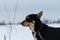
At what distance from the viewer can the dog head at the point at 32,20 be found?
9.21 metres

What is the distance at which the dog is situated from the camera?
8992mm

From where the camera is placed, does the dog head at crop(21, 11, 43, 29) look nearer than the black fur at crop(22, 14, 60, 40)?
No

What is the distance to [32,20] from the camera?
369 inches

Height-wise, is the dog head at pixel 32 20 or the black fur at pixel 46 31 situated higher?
the dog head at pixel 32 20

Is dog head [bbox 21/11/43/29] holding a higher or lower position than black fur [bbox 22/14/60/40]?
higher

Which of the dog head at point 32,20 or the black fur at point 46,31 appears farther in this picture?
the dog head at point 32,20

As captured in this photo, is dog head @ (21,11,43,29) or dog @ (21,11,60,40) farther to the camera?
dog head @ (21,11,43,29)

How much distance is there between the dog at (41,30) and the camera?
29.5 feet

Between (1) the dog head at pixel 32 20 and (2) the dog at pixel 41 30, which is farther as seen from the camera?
(1) the dog head at pixel 32 20

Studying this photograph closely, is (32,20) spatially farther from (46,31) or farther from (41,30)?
(46,31)

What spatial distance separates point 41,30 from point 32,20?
524 mm

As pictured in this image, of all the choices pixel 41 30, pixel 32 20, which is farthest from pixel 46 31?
pixel 32 20

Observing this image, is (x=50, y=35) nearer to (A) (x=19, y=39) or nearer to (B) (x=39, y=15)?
(B) (x=39, y=15)

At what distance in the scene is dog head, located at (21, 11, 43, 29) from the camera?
30.2ft
